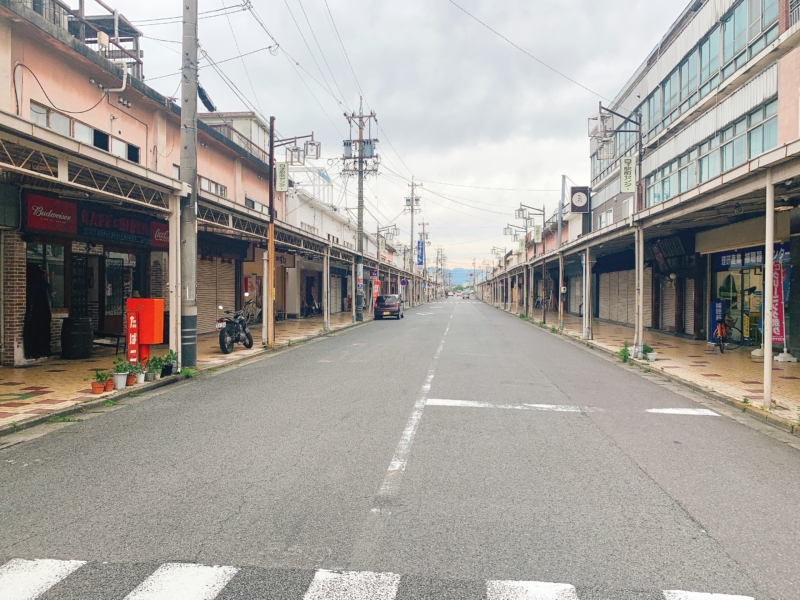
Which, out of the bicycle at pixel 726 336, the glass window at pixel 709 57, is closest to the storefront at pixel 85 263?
the bicycle at pixel 726 336

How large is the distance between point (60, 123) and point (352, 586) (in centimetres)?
1425

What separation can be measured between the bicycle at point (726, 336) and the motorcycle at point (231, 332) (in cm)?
1360

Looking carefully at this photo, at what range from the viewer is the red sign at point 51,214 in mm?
12375

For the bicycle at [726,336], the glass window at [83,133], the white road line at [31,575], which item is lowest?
the white road line at [31,575]

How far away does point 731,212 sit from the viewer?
12.6 meters

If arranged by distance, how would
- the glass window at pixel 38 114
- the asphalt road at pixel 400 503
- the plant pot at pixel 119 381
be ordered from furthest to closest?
1. the glass window at pixel 38 114
2. the plant pot at pixel 119 381
3. the asphalt road at pixel 400 503

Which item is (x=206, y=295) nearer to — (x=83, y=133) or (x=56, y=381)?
(x=83, y=133)

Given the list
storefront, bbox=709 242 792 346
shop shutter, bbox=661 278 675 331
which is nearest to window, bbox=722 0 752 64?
storefront, bbox=709 242 792 346

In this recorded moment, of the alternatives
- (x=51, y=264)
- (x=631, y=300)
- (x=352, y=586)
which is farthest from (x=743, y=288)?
(x=51, y=264)

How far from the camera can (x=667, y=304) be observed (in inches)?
917

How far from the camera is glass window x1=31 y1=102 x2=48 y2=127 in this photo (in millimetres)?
12617

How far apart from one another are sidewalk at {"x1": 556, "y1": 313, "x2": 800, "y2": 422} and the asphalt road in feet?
5.23

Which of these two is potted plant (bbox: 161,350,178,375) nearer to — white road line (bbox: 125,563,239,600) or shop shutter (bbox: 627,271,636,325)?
white road line (bbox: 125,563,239,600)

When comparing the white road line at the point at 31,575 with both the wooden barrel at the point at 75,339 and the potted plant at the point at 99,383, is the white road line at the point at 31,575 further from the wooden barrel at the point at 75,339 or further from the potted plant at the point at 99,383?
the wooden barrel at the point at 75,339
